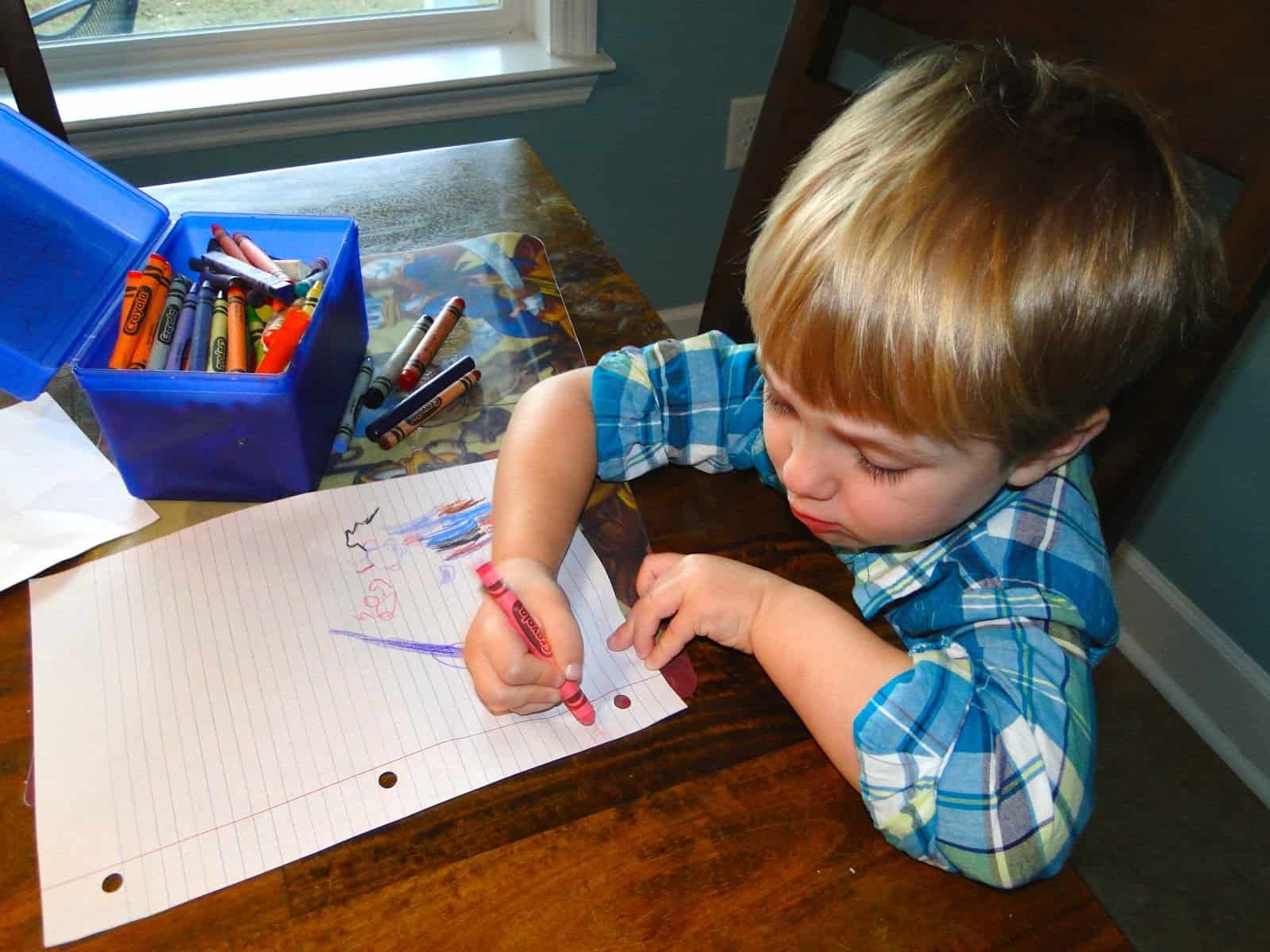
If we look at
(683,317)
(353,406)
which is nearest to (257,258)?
(353,406)

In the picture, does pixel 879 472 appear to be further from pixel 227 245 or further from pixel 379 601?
pixel 227 245

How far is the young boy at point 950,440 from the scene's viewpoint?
0.45 m

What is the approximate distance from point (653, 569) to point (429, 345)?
27cm

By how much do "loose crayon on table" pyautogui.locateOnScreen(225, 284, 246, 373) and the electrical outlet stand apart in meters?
1.19

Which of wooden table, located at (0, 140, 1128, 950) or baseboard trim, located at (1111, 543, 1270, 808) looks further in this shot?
baseboard trim, located at (1111, 543, 1270, 808)

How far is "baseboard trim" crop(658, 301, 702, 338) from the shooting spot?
6.24 feet

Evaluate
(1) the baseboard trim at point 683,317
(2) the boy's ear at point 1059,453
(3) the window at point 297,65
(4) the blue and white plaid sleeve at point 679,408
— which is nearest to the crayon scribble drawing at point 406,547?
(4) the blue and white plaid sleeve at point 679,408

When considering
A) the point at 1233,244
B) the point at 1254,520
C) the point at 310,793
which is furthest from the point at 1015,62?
the point at 1254,520

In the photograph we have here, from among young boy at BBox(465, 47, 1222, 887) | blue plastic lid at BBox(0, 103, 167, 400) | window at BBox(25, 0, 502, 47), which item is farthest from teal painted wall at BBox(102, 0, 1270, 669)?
young boy at BBox(465, 47, 1222, 887)

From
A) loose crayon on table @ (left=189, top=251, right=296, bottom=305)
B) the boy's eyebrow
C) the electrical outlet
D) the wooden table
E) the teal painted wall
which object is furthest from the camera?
the electrical outlet

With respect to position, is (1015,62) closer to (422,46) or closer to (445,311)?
(445,311)

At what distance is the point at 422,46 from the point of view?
146cm

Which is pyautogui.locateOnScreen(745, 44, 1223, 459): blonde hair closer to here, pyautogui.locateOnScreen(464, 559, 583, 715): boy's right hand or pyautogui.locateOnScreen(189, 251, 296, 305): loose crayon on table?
pyautogui.locateOnScreen(464, 559, 583, 715): boy's right hand

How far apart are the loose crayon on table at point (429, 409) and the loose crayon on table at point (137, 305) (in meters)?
0.16
